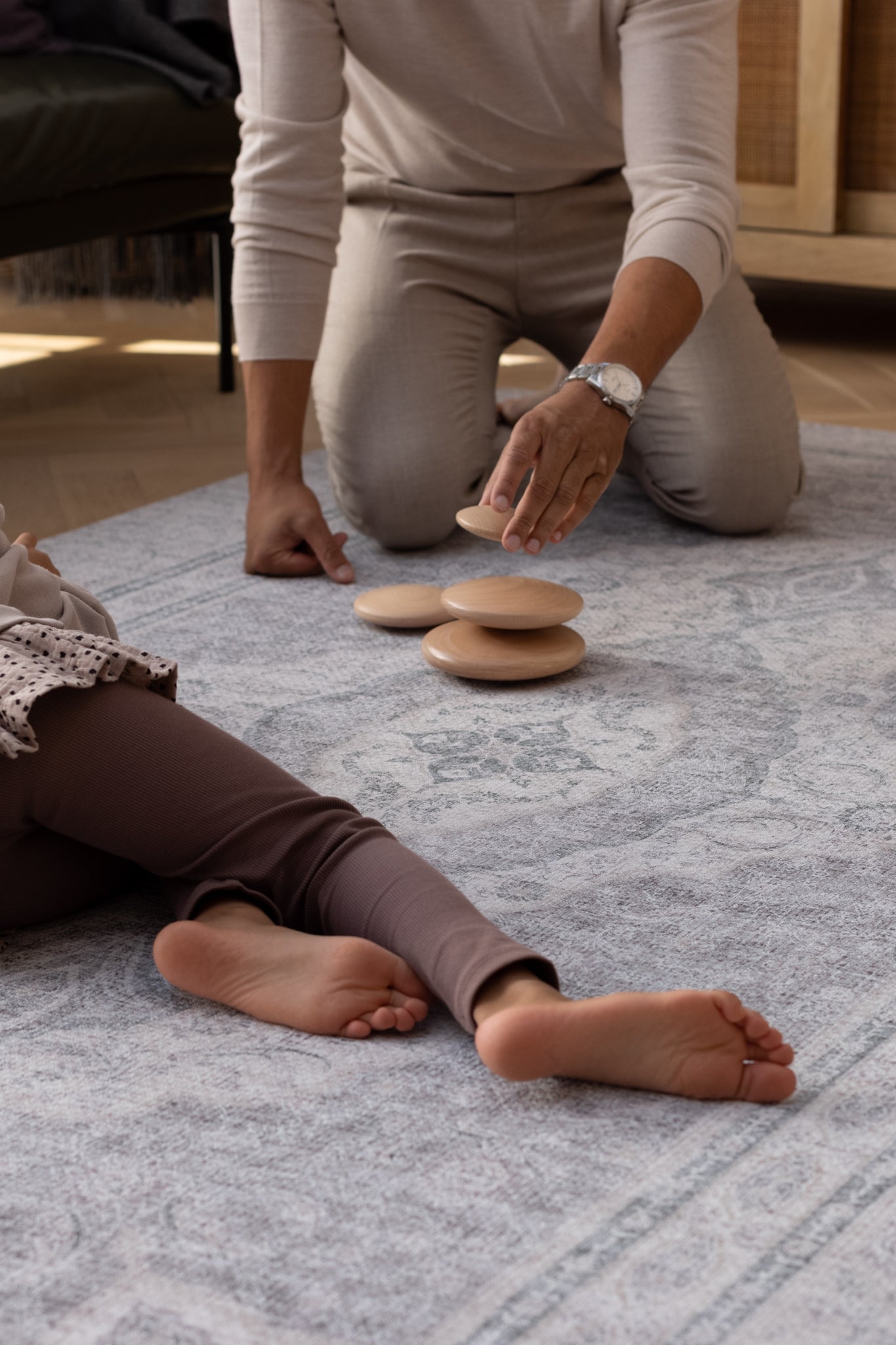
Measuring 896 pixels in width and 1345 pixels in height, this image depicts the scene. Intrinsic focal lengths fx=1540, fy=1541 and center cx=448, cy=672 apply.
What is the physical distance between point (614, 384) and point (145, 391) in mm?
1288

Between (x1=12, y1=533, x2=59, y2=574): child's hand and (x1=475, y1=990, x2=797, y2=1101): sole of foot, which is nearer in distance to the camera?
(x1=475, y1=990, x2=797, y2=1101): sole of foot

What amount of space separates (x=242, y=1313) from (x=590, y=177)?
1.34 m

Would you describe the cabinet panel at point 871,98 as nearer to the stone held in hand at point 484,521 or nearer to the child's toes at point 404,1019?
the stone held in hand at point 484,521

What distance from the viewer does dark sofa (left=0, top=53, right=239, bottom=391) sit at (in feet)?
5.97

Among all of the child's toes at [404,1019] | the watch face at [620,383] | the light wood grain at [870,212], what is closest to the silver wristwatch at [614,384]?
the watch face at [620,383]

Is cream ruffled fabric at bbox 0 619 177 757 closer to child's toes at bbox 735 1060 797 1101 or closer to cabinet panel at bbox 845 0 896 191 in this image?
child's toes at bbox 735 1060 797 1101

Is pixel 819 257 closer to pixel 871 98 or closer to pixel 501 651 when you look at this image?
pixel 871 98

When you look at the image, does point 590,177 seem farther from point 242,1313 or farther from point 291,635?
point 242,1313

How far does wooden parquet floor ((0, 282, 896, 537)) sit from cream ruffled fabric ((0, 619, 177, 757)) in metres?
0.89

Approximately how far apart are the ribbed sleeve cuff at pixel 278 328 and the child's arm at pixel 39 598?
574 mm

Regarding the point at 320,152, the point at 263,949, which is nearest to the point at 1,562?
the point at 263,949

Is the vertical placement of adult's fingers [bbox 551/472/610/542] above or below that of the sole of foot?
above

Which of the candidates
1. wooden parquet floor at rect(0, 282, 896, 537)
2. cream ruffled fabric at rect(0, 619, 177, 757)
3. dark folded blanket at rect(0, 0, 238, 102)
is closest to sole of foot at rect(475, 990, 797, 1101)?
cream ruffled fabric at rect(0, 619, 177, 757)

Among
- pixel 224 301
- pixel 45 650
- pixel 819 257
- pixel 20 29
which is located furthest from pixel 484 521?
pixel 819 257
